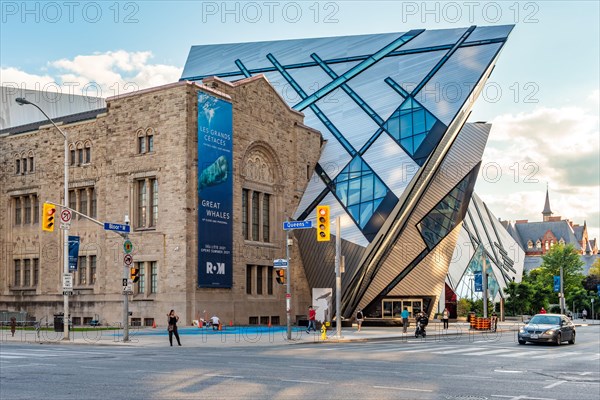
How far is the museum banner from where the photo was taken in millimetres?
48188

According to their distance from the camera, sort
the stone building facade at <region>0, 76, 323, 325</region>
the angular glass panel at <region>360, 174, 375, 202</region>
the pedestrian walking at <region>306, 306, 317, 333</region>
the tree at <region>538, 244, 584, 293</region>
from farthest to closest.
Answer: the tree at <region>538, 244, 584, 293</region>, the angular glass panel at <region>360, 174, 375, 202</region>, the stone building facade at <region>0, 76, 323, 325</region>, the pedestrian walking at <region>306, 306, 317, 333</region>

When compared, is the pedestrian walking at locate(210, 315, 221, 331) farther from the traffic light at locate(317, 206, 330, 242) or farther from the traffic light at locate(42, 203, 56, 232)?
the traffic light at locate(42, 203, 56, 232)

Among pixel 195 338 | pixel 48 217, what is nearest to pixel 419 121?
pixel 195 338

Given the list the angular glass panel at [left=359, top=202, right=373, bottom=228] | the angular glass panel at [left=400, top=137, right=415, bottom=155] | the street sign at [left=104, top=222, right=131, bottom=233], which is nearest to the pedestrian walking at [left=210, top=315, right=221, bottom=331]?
the street sign at [left=104, top=222, right=131, bottom=233]

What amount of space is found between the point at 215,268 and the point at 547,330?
23.3 m

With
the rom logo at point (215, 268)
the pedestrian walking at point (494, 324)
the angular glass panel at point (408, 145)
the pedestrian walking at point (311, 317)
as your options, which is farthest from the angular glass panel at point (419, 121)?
the pedestrian walking at point (311, 317)

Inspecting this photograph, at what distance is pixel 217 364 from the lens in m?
21.4

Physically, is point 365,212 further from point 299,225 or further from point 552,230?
point 552,230

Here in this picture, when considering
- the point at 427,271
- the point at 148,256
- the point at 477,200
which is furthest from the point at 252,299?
the point at 477,200

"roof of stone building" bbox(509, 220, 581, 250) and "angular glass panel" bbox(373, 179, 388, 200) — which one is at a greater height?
"roof of stone building" bbox(509, 220, 581, 250)

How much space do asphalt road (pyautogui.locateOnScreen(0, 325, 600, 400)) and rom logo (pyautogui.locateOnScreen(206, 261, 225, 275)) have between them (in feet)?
67.2

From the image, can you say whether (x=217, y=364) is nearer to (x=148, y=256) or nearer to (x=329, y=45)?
(x=148, y=256)

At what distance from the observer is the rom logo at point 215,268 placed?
48156mm

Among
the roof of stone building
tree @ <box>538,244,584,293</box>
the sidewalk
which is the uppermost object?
the roof of stone building
